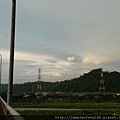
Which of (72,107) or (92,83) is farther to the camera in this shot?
(92,83)

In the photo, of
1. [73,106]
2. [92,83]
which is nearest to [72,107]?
[73,106]

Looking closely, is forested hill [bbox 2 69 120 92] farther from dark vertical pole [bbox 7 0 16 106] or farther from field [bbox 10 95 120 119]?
dark vertical pole [bbox 7 0 16 106]

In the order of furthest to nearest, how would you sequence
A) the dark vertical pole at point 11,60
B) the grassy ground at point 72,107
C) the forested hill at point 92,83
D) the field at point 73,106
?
the forested hill at point 92,83 < the field at point 73,106 < the grassy ground at point 72,107 < the dark vertical pole at point 11,60

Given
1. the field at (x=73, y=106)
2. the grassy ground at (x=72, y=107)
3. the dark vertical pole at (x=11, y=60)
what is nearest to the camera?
the dark vertical pole at (x=11, y=60)

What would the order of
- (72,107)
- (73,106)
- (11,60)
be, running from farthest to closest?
1. (73,106)
2. (72,107)
3. (11,60)

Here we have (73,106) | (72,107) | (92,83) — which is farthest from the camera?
(92,83)

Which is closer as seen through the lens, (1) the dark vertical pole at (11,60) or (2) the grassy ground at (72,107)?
(1) the dark vertical pole at (11,60)

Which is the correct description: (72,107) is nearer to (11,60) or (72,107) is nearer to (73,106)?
(73,106)

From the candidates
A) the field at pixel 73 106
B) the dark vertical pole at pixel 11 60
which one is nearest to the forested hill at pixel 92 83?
the field at pixel 73 106

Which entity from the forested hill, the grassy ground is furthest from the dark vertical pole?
the forested hill

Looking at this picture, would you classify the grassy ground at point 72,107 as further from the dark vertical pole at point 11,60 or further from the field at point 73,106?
the dark vertical pole at point 11,60

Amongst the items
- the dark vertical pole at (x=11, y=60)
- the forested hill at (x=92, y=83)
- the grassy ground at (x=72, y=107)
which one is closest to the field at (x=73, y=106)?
the grassy ground at (x=72, y=107)

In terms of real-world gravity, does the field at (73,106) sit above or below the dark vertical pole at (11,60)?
below

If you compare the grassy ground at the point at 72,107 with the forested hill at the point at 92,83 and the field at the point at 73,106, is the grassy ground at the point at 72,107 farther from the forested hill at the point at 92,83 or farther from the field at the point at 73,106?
the forested hill at the point at 92,83
